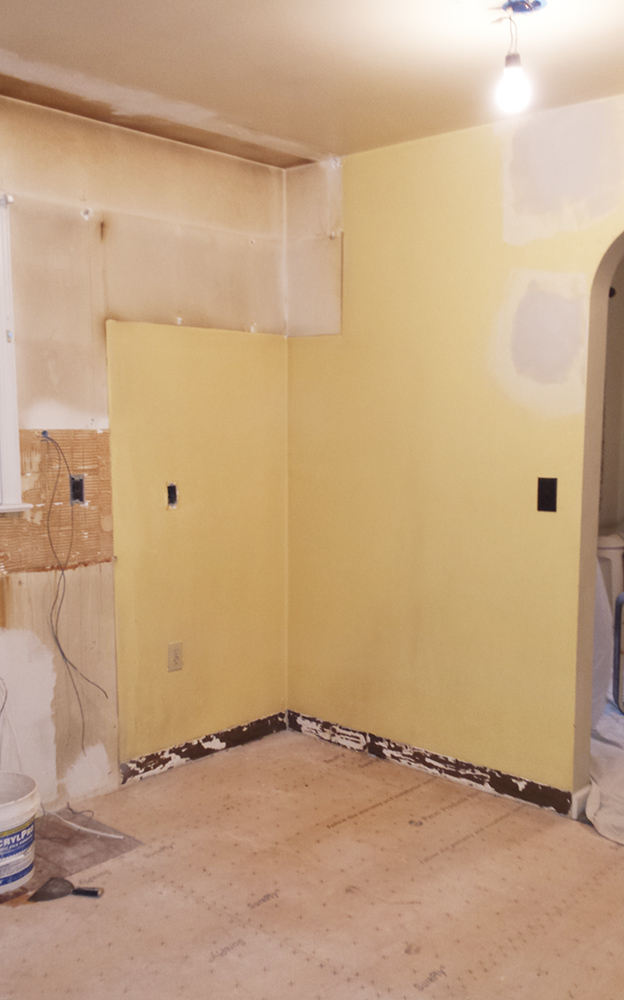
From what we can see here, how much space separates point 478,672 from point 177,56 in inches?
94.2

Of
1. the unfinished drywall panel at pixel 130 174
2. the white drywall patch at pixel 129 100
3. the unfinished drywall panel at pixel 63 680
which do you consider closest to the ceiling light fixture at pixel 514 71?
the white drywall patch at pixel 129 100

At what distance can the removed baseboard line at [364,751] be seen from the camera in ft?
10.7

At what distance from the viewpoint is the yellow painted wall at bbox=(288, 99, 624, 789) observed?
3.13 metres

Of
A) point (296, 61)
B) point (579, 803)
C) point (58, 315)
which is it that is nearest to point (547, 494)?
point (579, 803)

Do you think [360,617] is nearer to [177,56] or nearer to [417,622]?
[417,622]

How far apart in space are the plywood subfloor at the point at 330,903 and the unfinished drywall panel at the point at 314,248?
1.99 meters

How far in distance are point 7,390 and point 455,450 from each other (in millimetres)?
1678

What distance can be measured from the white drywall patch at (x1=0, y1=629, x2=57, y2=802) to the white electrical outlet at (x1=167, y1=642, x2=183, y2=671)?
1.76ft

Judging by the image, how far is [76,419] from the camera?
3252 millimetres

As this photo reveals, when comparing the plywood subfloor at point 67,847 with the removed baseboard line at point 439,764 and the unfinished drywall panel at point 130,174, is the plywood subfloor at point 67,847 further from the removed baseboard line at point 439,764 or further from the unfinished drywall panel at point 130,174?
the unfinished drywall panel at point 130,174

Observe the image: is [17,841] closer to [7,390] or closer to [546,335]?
[7,390]

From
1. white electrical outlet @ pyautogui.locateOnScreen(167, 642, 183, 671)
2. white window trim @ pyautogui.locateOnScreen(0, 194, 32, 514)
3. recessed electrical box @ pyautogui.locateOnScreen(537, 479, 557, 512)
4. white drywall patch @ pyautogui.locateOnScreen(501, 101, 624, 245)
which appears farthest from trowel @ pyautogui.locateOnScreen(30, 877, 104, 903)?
white drywall patch @ pyautogui.locateOnScreen(501, 101, 624, 245)

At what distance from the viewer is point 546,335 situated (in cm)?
315

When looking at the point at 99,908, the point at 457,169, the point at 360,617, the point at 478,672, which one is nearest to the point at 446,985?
the point at 99,908
